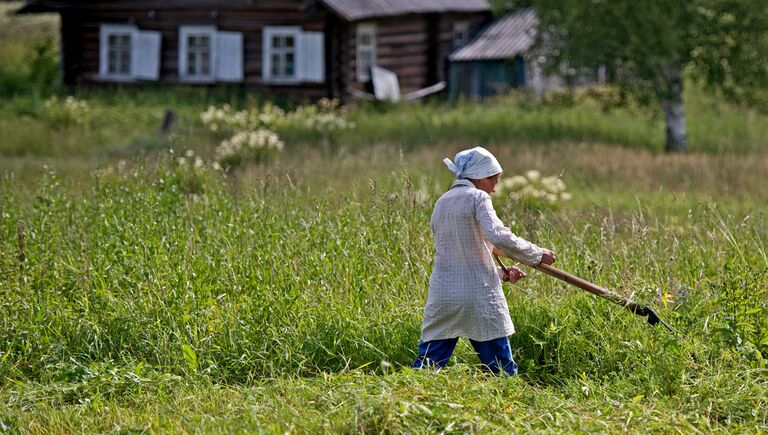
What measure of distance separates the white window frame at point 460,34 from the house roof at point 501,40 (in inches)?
17.8

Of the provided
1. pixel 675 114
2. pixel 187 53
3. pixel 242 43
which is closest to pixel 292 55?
pixel 242 43

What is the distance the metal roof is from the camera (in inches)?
939

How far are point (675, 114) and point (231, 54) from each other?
10554 millimetres

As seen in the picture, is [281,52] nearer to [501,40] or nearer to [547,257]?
[501,40]

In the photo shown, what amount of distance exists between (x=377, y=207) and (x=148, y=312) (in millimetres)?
1919

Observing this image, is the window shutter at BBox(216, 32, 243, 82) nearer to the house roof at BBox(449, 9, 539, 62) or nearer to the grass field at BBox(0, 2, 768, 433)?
the house roof at BBox(449, 9, 539, 62)

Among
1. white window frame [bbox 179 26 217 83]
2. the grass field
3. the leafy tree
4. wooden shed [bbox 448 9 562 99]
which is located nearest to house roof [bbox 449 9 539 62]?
wooden shed [bbox 448 9 562 99]

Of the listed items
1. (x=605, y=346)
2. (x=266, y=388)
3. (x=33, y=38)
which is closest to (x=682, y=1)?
(x=605, y=346)

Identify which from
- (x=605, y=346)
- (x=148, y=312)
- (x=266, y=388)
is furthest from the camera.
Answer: (x=148, y=312)

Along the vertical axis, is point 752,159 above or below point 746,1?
below

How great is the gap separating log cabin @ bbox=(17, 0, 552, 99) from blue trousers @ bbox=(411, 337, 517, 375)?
719 inches

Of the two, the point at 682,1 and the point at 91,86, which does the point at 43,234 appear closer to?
the point at 682,1

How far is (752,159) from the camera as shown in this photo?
16.3m

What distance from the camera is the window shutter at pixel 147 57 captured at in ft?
84.6
